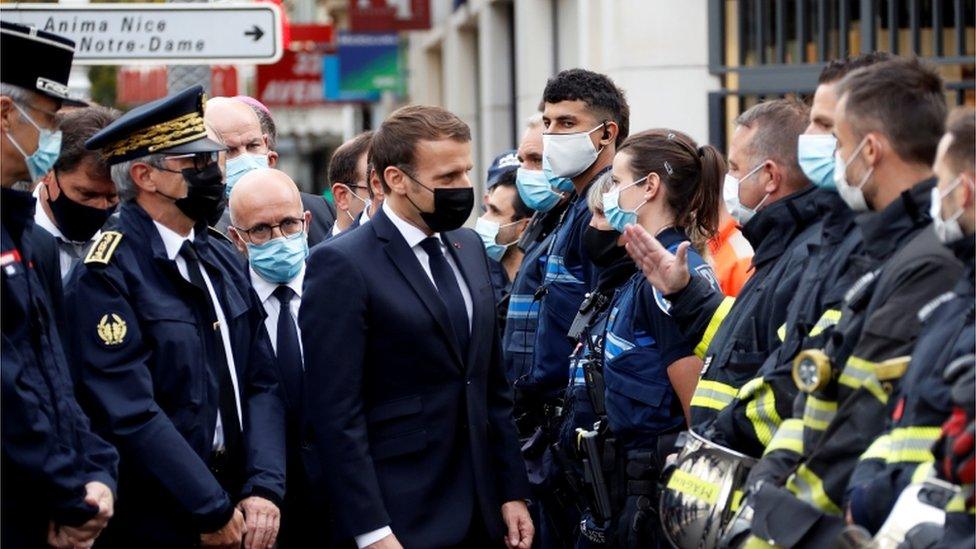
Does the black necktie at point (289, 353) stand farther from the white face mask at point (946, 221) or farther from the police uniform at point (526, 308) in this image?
the white face mask at point (946, 221)

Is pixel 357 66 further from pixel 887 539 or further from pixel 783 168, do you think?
pixel 887 539

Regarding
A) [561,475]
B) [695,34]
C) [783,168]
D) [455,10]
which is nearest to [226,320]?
[561,475]

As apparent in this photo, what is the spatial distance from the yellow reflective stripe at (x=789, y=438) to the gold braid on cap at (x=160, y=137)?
228 cm

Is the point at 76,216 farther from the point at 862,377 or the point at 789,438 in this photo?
the point at 862,377

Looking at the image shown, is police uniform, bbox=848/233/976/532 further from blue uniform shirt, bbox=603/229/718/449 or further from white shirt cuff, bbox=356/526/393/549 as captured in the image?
white shirt cuff, bbox=356/526/393/549

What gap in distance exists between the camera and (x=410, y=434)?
557 centimetres

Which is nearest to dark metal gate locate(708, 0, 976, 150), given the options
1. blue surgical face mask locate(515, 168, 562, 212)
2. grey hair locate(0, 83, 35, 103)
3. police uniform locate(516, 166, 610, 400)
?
blue surgical face mask locate(515, 168, 562, 212)

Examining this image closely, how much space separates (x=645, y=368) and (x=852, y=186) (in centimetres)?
147

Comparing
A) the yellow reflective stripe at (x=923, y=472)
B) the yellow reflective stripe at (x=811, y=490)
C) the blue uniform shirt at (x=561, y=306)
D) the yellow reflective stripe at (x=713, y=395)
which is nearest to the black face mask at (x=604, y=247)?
the blue uniform shirt at (x=561, y=306)

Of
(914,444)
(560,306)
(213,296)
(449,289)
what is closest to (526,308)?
(560,306)

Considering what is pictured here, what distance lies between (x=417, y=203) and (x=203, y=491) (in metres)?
1.18

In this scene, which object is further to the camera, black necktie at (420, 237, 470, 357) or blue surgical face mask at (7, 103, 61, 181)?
black necktie at (420, 237, 470, 357)

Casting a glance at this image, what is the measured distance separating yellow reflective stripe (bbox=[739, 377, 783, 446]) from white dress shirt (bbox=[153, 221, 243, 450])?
5.89 ft

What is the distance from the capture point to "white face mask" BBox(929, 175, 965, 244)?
3990 mm
